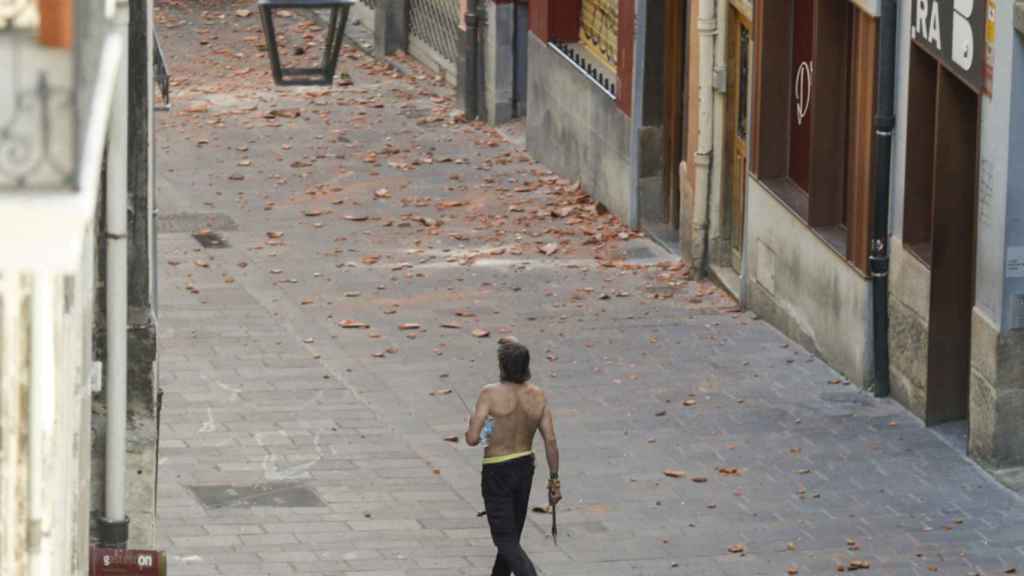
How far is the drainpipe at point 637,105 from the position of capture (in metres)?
23.0

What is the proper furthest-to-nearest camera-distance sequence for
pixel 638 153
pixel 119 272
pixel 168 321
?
pixel 638 153
pixel 168 321
pixel 119 272

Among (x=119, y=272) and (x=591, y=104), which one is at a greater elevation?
(x=119, y=272)

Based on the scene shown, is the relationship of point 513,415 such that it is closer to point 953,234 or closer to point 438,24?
point 953,234

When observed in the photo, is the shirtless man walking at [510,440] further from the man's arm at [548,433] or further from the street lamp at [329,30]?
the street lamp at [329,30]

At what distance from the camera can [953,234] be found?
16.7 m

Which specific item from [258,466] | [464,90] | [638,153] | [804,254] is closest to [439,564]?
[258,466]

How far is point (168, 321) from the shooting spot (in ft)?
66.3

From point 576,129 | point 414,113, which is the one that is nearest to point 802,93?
point 576,129

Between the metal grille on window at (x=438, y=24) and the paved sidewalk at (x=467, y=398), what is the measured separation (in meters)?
3.62

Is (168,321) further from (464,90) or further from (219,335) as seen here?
(464,90)

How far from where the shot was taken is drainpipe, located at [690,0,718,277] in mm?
21219

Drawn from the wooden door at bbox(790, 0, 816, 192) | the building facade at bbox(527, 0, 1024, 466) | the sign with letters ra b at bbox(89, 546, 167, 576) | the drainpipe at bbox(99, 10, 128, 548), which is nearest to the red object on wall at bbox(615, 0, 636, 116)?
the building facade at bbox(527, 0, 1024, 466)

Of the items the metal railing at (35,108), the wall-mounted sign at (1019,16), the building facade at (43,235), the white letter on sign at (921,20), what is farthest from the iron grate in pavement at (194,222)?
the metal railing at (35,108)

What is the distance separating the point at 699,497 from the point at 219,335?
531 cm
